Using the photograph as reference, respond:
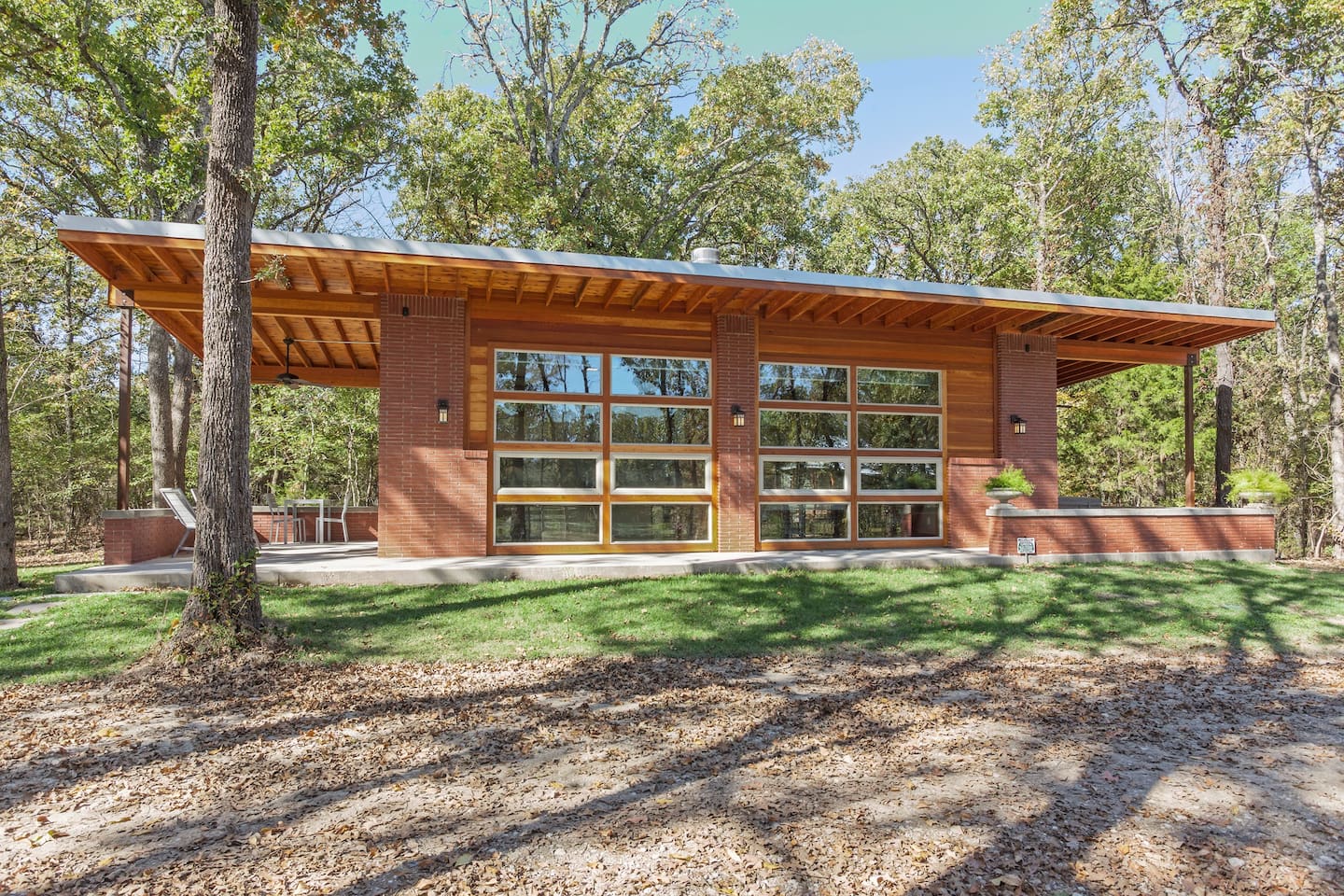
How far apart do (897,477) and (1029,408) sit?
2.37m

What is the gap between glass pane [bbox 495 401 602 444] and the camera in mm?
9328

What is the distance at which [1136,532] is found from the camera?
9.95m

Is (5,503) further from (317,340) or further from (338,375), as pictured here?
(338,375)

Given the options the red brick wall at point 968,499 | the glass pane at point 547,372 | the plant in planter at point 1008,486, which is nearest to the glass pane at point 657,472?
the glass pane at point 547,372

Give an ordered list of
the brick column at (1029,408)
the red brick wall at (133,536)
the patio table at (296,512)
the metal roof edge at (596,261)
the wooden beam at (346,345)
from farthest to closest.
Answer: the patio table at (296,512) < the brick column at (1029,408) < the wooden beam at (346,345) < the red brick wall at (133,536) < the metal roof edge at (596,261)

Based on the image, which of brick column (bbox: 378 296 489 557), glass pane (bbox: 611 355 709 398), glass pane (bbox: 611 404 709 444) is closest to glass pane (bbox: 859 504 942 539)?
glass pane (bbox: 611 404 709 444)

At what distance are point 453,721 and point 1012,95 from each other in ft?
74.7

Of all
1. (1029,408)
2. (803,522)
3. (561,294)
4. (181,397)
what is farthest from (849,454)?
(181,397)

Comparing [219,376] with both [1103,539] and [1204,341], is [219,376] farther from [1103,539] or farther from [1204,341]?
[1204,341]

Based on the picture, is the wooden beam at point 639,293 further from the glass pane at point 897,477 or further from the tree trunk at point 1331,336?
the tree trunk at point 1331,336

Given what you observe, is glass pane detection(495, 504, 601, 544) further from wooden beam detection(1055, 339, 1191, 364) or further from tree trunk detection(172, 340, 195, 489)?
tree trunk detection(172, 340, 195, 489)

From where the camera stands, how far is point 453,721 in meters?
4.24

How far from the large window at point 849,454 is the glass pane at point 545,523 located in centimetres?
244

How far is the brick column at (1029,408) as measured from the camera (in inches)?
429
